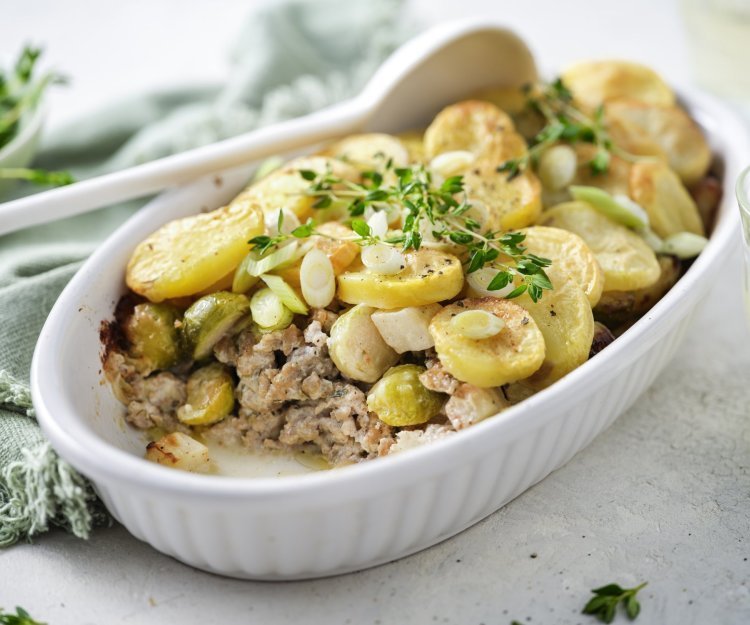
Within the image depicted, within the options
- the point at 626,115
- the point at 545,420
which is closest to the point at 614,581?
the point at 545,420

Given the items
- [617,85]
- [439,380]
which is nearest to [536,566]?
[439,380]

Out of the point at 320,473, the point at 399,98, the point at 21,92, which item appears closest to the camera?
the point at 320,473

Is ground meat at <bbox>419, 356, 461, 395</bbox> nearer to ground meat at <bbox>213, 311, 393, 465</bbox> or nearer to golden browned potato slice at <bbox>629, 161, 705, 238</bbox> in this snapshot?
ground meat at <bbox>213, 311, 393, 465</bbox>

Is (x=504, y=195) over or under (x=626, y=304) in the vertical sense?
over

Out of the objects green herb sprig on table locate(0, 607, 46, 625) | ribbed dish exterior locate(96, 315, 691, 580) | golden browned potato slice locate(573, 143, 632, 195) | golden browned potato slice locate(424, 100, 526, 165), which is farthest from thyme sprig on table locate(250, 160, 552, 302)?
green herb sprig on table locate(0, 607, 46, 625)

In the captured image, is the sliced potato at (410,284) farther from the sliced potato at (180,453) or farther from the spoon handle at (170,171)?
the spoon handle at (170,171)

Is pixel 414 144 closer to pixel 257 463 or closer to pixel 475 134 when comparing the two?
pixel 475 134
